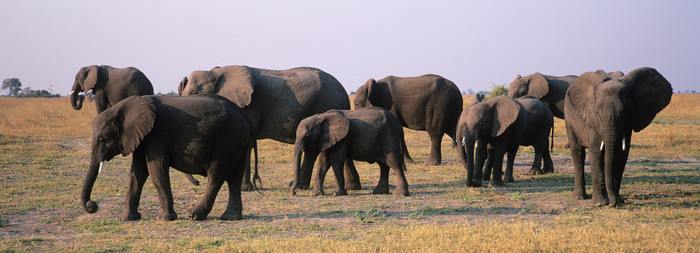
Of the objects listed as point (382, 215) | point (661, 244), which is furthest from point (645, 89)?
point (382, 215)

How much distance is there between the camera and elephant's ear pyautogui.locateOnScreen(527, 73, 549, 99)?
69.8 feet

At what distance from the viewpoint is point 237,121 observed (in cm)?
894

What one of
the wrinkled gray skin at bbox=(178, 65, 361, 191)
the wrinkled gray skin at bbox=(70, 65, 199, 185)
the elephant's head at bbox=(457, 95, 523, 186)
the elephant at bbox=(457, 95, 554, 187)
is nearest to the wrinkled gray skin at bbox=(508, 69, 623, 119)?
the elephant at bbox=(457, 95, 554, 187)

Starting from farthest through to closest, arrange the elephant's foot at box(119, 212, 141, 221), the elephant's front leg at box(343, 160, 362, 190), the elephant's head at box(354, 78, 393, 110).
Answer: the elephant's head at box(354, 78, 393, 110)
the elephant's front leg at box(343, 160, 362, 190)
the elephant's foot at box(119, 212, 141, 221)

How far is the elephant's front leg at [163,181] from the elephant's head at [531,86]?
14.9 metres

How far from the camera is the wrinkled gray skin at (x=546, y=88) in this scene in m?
21.3

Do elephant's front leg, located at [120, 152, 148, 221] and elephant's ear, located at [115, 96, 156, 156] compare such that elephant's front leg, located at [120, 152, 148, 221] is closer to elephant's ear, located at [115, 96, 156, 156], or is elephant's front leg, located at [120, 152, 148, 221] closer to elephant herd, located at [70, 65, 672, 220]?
elephant herd, located at [70, 65, 672, 220]

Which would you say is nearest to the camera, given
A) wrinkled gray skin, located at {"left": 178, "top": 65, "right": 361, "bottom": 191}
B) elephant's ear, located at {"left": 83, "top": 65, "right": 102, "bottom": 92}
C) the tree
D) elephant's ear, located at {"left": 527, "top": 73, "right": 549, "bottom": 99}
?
wrinkled gray skin, located at {"left": 178, "top": 65, "right": 361, "bottom": 191}

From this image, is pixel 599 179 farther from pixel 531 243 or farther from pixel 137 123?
pixel 137 123

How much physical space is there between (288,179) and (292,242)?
23.8 ft

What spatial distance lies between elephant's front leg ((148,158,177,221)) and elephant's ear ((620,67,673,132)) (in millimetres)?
6186

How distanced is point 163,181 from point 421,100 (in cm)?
1010

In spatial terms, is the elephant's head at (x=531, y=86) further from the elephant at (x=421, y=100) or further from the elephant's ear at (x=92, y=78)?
the elephant's ear at (x=92, y=78)

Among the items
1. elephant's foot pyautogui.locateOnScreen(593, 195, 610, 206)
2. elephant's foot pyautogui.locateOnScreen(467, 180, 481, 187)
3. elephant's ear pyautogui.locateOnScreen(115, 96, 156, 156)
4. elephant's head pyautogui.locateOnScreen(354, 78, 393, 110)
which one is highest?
elephant's ear pyautogui.locateOnScreen(115, 96, 156, 156)
